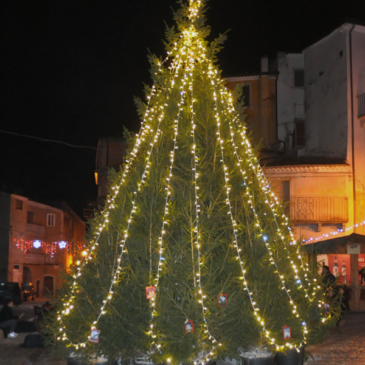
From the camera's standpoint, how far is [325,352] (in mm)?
9859

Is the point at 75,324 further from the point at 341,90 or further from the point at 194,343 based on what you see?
the point at 341,90

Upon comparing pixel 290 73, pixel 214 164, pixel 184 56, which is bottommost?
pixel 214 164

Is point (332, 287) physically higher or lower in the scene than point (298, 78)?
lower

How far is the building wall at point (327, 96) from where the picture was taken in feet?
71.6

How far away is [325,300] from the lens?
8820 mm

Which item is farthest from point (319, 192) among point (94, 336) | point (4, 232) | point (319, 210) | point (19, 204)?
point (19, 204)

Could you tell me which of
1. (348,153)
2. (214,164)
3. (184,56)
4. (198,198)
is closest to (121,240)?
(198,198)

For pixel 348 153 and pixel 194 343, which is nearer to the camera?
pixel 194 343

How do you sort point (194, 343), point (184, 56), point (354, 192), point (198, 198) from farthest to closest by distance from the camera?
point (354, 192), point (184, 56), point (198, 198), point (194, 343)

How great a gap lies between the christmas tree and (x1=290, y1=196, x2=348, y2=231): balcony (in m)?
12.6

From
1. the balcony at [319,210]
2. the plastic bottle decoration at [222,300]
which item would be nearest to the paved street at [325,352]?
the plastic bottle decoration at [222,300]

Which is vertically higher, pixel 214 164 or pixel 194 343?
Answer: pixel 214 164

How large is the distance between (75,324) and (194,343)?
190cm

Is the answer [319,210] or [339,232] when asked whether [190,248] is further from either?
[339,232]
